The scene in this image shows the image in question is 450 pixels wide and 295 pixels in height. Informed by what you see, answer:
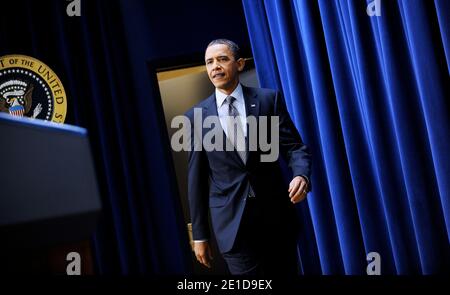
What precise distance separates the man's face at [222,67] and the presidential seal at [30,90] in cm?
146

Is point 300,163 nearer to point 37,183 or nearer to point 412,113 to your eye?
point 412,113

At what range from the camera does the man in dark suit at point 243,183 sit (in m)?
1.73

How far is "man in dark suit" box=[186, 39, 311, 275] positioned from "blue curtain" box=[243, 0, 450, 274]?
40 cm

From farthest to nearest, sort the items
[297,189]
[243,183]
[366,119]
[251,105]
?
[366,119], [251,105], [243,183], [297,189]

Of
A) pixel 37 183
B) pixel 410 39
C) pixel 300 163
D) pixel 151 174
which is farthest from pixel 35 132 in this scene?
pixel 151 174

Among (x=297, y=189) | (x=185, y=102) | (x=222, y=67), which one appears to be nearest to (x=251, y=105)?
(x=222, y=67)

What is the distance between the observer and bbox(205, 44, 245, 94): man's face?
188 centimetres

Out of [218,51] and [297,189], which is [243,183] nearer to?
[297,189]

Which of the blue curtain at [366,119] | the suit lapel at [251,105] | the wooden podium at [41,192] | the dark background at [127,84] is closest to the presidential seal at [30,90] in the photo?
the dark background at [127,84]

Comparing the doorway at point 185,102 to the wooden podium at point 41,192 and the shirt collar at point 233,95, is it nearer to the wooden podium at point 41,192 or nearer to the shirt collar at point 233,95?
the shirt collar at point 233,95

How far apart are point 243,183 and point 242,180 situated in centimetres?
1

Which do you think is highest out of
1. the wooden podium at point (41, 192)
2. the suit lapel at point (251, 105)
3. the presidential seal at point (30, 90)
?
the presidential seal at point (30, 90)

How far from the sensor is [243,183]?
1.76 meters

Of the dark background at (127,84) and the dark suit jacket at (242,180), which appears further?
the dark background at (127,84)
